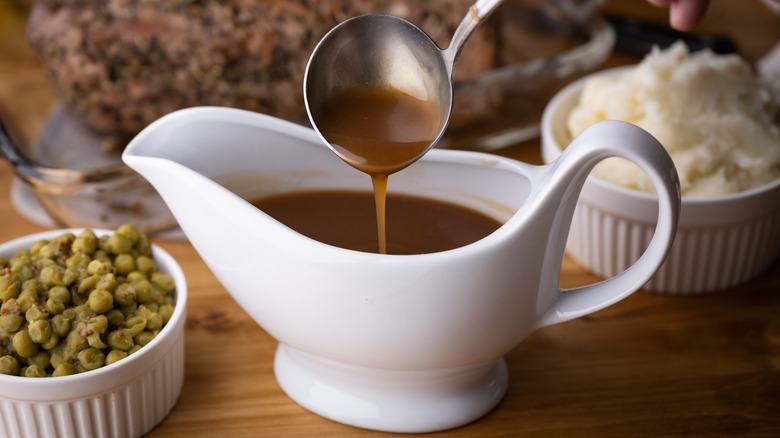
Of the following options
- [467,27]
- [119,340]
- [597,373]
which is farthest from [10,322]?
[597,373]

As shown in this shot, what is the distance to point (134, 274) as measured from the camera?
120 cm

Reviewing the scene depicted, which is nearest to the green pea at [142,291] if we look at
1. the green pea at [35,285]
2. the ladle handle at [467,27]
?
the green pea at [35,285]

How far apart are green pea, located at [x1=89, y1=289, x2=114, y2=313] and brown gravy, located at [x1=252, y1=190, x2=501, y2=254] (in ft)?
0.82

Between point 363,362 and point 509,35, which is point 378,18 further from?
point 509,35

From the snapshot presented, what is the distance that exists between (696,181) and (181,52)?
1040 mm

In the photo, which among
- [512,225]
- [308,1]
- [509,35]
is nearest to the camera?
[512,225]

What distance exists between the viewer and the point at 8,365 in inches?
41.6

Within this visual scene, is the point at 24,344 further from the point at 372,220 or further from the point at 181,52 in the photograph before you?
the point at 181,52

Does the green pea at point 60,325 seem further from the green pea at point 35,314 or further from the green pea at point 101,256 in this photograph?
the green pea at point 101,256

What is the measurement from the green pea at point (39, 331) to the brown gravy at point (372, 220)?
0.34 meters

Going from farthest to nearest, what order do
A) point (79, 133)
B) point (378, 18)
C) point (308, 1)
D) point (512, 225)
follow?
point (79, 133), point (308, 1), point (378, 18), point (512, 225)

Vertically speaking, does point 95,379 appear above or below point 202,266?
above

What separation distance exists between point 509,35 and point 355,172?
100 centimetres

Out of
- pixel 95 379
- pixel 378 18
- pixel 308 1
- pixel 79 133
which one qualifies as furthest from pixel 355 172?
pixel 79 133
